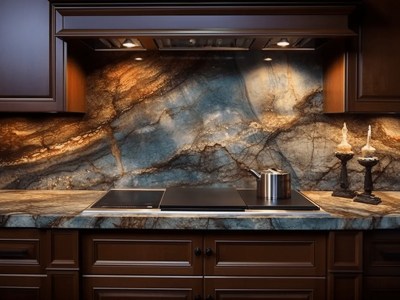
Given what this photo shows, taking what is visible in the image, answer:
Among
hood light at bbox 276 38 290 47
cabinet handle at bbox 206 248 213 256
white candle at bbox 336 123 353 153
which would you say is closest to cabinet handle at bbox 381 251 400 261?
white candle at bbox 336 123 353 153

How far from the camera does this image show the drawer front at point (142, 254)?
1.91 metres

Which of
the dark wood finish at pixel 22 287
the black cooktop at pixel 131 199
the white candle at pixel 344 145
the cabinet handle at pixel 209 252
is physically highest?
the white candle at pixel 344 145

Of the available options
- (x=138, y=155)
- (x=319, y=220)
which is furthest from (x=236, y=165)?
(x=319, y=220)

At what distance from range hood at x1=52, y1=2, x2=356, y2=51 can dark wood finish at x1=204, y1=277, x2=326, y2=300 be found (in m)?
1.05

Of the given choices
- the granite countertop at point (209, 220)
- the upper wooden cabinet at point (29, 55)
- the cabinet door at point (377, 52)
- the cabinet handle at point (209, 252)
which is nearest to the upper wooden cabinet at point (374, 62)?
the cabinet door at point (377, 52)

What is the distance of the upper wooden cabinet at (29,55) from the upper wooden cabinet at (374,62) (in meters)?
1.34

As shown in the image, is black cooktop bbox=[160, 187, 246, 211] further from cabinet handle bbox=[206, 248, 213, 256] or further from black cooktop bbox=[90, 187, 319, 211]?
cabinet handle bbox=[206, 248, 213, 256]

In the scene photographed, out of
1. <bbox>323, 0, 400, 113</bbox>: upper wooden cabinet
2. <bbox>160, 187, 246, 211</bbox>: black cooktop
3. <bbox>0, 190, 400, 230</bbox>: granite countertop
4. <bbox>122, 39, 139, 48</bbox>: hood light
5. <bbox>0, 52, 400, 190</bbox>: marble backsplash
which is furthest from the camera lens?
<bbox>0, 52, 400, 190</bbox>: marble backsplash

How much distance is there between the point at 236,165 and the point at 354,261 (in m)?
0.87

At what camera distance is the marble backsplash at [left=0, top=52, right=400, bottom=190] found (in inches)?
99.4

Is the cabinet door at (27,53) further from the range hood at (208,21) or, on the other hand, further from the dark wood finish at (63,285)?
the dark wood finish at (63,285)

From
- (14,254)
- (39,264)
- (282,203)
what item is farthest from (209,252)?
(14,254)

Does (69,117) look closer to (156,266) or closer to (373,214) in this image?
(156,266)

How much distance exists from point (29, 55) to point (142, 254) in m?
1.07
